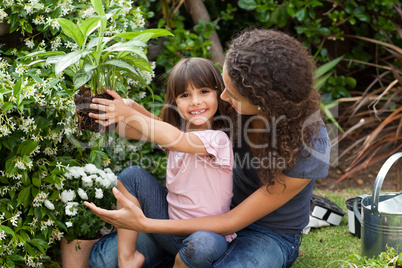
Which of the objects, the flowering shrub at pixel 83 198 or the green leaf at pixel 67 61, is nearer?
the green leaf at pixel 67 61

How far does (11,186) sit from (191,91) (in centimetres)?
85

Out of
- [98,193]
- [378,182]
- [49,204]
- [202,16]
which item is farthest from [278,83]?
[202,16]

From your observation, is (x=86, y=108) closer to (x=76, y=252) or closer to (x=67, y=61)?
(x=67, y=61)

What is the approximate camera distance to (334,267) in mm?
2148

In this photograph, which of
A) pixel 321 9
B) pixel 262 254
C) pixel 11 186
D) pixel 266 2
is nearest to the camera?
pixel 262 254

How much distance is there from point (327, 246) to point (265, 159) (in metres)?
0.90

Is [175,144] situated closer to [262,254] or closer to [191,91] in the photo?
[191,91]

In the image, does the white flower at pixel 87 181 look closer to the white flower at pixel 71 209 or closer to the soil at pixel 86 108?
the white flower at pixel 71 209

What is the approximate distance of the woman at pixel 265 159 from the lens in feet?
5.22

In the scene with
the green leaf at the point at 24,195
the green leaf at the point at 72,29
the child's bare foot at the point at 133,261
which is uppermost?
the green leaf at the point at 72,29

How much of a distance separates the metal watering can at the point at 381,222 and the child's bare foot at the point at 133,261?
0.96 metres

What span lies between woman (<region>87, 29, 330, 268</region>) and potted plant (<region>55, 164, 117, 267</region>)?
8cm

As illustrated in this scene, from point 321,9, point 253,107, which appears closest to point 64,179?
point 253,107

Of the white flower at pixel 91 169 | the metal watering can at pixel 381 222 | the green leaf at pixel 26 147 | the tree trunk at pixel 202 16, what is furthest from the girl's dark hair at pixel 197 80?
the tree trunk at pixel 202 16
